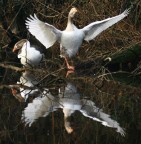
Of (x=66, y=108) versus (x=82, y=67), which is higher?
(x=66, y=108)

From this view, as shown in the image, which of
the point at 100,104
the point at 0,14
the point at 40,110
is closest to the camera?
the point at 40,110

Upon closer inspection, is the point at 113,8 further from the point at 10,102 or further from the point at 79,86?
the point at 10,102

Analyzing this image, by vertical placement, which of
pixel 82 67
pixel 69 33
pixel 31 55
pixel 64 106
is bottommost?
pixel 82 67

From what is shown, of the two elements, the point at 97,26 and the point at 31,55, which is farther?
the point at 31,55

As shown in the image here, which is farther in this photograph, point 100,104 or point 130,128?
point 100,104

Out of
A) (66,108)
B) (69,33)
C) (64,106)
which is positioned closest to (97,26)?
(69,33)

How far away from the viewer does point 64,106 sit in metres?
8.16

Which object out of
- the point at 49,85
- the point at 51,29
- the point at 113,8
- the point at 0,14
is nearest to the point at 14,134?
the point at 49,85

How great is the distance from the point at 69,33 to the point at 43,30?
537 mm

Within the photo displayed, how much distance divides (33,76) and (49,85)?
1.89 m

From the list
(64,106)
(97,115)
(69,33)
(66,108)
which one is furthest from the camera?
(69,33)

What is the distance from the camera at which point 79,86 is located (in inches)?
408

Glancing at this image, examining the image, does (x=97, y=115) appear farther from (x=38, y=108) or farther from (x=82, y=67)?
(x=82, y=67)

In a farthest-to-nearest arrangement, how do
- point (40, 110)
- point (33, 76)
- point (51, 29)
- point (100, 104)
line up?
point (33, 76) < point (51, 29) < point (100, 104) < point (40, 110)
